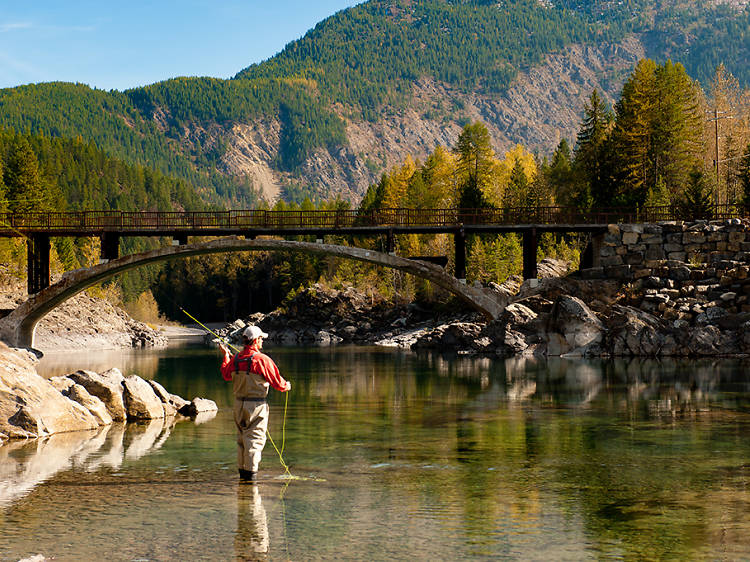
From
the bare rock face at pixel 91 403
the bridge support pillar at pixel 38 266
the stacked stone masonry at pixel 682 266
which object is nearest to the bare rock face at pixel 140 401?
the bare rock face at pixel 91 403

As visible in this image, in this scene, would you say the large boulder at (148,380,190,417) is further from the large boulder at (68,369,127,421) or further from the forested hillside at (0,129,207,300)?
the forested hillside at (0,129,207,300)

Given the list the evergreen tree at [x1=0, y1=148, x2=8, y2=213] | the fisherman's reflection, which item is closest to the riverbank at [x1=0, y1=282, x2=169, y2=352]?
the evergreen tree at [x1=0, y1=148, x2=8, y2=213]

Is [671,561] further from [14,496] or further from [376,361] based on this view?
[376,361]

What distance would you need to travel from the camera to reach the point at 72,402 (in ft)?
61.6

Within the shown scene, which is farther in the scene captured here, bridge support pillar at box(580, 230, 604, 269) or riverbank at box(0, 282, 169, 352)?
riverbank at box(0, 282, 169, 352)

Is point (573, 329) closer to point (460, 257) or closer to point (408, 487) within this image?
point (460, 257)

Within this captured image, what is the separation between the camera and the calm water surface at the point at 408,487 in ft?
30.1

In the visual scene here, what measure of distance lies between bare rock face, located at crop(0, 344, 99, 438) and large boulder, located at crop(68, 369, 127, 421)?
150cm

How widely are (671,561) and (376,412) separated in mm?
14315

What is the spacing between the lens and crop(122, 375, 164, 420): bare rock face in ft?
66.5

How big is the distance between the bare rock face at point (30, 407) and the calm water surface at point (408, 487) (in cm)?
53

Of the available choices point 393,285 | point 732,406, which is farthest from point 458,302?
point 732,406

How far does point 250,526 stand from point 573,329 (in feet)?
133

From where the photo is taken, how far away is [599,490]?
11.9 m
